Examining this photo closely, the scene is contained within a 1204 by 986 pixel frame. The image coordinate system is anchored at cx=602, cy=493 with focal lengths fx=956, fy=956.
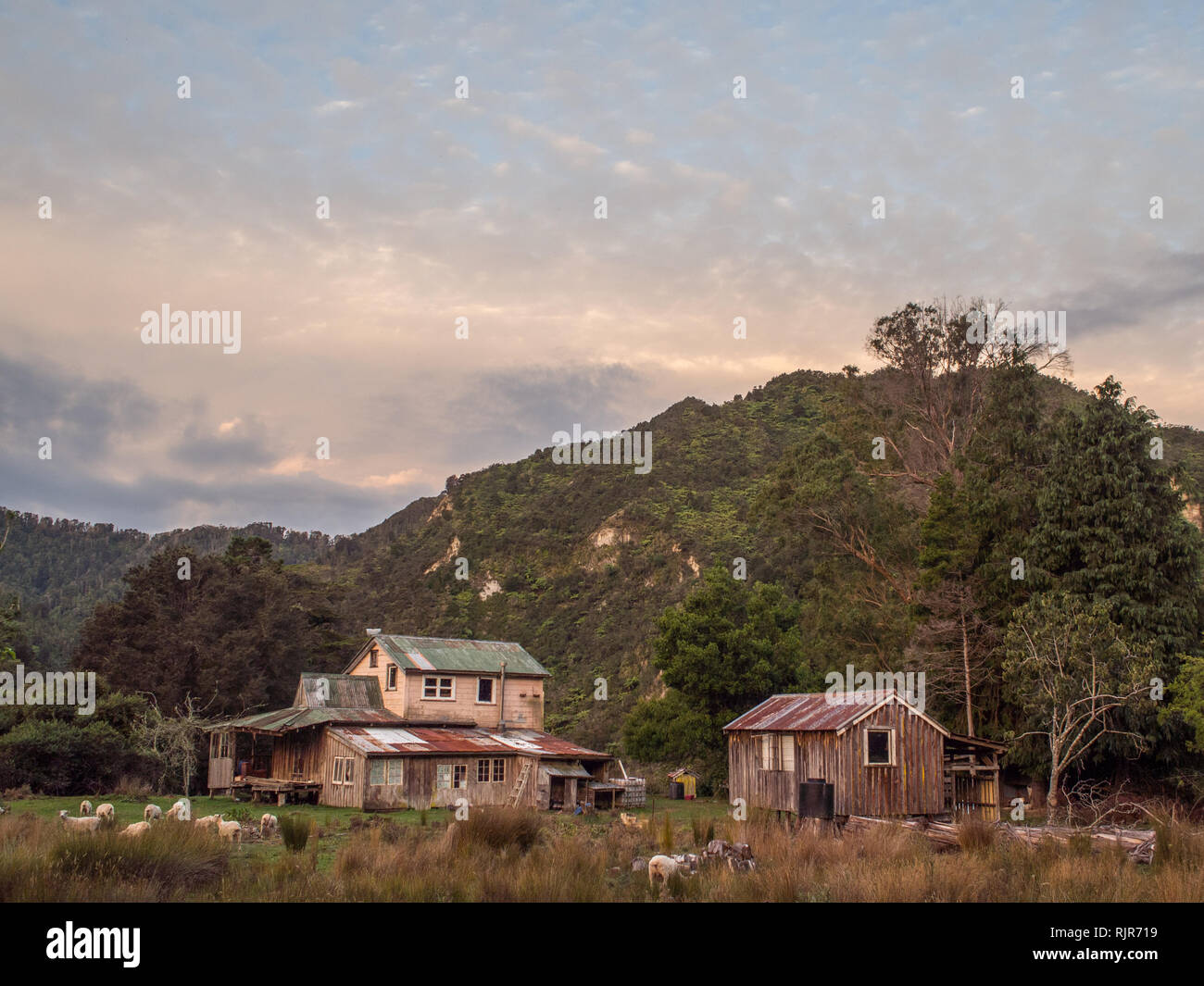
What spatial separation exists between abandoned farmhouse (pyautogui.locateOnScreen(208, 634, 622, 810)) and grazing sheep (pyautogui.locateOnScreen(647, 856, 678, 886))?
18340 mm

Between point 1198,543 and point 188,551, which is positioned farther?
point 188,551

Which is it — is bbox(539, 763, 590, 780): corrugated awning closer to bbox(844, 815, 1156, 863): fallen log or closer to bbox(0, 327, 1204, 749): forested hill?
bbox(0, 327, 1204, 749): forested hill

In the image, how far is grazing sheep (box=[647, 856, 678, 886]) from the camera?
13.9 metres

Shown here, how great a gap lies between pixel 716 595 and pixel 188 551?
32.3 metres

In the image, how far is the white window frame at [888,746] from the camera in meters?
27.0

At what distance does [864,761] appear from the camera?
26.9 metres

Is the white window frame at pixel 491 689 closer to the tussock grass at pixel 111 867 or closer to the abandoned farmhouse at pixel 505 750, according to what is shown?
the abandoned farmhouse at pixel 505 750

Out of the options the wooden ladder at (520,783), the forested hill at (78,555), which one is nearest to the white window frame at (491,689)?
the wooden ladder at (520,783)

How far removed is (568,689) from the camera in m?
66.0

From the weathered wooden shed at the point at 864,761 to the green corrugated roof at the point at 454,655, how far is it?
14.8 meters
